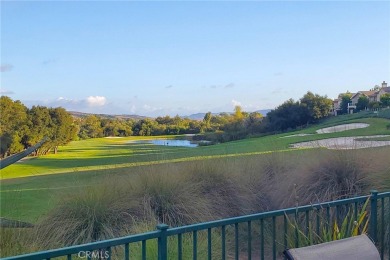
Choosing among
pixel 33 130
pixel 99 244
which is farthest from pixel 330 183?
pixel 33 130

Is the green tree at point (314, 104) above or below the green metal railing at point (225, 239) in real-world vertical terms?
above

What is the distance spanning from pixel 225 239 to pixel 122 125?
1087 inches

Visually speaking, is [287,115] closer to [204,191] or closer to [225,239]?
[204,191]

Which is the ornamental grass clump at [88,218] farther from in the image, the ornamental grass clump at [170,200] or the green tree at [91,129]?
the green tree at [91,129]

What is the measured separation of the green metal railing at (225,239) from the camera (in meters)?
2.71

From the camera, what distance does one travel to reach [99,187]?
6.10 m

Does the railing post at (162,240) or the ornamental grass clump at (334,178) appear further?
the ornamental grass clump at (334,178)

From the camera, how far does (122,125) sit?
31328 mm

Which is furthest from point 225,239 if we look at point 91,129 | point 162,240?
point 91,129

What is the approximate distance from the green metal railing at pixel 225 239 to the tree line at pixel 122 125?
9.55 m

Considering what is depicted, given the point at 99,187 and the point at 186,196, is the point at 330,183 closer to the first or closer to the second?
the point at 186,196

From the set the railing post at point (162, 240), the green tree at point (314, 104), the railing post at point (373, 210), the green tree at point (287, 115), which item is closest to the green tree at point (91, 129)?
the green tree at point (287, 115)

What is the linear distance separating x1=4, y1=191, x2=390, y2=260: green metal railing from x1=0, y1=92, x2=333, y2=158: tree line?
9.55m

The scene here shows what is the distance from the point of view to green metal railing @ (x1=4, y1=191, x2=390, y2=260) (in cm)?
271
